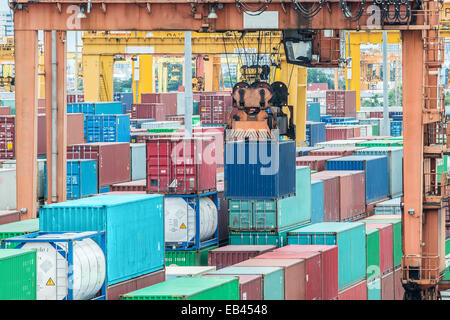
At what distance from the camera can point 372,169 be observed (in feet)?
121

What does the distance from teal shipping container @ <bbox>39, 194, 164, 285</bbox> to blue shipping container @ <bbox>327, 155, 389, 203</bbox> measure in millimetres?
16558

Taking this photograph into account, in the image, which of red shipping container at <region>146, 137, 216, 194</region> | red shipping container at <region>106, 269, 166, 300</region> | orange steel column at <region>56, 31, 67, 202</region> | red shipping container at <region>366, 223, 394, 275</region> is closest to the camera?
red shipping container at <region>106, 269, 166, 300</region>

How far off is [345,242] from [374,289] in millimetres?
2807

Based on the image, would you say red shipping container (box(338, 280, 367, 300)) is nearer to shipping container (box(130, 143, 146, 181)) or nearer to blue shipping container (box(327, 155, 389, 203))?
blue shipping container (box(327, 155, 389, 203))

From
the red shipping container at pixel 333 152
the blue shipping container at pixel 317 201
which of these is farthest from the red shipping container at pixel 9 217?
the red shipping container at pixel 333 152

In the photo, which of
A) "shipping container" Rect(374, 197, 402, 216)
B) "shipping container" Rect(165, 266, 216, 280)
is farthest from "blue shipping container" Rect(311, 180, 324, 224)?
"shipping container" Rect(165, 266, 216, 280)

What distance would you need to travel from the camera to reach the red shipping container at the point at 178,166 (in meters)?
27.5

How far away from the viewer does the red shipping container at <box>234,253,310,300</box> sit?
71.1 ft

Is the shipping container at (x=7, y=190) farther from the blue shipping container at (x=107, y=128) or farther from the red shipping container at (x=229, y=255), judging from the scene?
the blue shipping container at (x=107, y=128)
